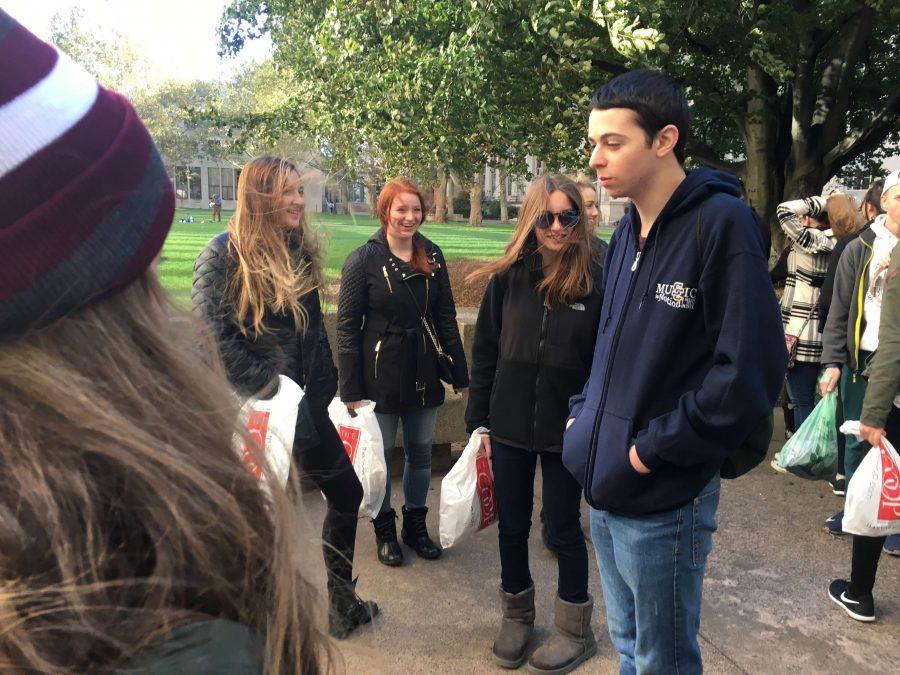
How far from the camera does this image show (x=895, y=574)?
3902 millimetres

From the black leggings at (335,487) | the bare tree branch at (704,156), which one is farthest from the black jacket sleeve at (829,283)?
the bare tree branch at (704,156)

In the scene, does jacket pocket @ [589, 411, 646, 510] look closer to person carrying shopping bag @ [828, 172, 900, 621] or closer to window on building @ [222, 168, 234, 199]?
person carrying shopping bag @ [828, 172, 900, 621]

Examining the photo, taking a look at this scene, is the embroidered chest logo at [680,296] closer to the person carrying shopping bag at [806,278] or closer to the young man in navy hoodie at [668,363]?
the young man in navy hoodie at [668,363]

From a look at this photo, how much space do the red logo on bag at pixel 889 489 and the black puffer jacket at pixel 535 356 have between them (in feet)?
4.45

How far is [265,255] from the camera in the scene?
307 centimetres

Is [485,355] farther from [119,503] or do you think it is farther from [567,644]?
[119,503]

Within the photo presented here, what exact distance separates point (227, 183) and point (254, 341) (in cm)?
6987

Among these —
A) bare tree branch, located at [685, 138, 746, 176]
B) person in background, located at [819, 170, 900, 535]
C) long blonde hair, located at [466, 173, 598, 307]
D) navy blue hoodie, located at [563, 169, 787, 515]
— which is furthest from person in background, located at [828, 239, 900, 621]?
bare tree branch, located at [685, 138, 746, 176]

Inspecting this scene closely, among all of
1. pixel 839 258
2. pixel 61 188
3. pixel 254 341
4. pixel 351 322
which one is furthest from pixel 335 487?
pixel 839 258

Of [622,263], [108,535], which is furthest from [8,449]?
[622,263]

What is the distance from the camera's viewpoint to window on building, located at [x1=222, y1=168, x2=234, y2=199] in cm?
6712

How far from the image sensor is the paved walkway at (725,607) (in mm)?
3182

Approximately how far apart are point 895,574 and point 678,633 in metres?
2.53

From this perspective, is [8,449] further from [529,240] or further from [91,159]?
[529,240]
